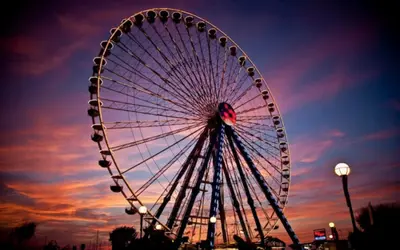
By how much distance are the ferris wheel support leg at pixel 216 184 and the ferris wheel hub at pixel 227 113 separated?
2.14 feet

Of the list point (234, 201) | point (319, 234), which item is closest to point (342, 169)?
point (234, 201)

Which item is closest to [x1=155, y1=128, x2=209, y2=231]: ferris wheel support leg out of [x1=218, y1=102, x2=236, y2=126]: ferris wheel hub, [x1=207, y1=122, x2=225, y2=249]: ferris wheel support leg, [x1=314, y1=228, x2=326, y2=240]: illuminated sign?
[x1=207, y1=122, x2=225, y2=249]: ferris wheel support leg

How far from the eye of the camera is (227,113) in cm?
2477

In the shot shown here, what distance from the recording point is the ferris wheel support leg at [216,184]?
2003 centimetres

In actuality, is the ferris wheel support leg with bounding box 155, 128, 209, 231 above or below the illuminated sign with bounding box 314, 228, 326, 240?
above

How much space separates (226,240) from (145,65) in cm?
1647

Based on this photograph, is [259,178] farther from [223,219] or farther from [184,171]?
[184,171]

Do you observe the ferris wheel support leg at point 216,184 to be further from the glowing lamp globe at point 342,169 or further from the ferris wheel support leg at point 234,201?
the glowing lamp globe at point 342,169

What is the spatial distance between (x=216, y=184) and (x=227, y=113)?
626 cm

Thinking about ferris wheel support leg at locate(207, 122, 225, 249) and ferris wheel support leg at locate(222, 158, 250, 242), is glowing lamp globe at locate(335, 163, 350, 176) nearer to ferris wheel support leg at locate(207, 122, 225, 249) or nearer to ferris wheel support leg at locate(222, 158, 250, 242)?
ferris wheel support leg at locate(207, 122, 225, 249)

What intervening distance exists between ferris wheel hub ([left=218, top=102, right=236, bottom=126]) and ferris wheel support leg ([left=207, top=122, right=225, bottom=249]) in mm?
654

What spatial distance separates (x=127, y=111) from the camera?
19.9 meters

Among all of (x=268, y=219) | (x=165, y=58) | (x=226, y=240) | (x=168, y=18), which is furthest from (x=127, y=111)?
(x=268, y=219)

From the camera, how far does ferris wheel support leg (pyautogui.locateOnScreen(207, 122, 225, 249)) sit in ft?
65.7
